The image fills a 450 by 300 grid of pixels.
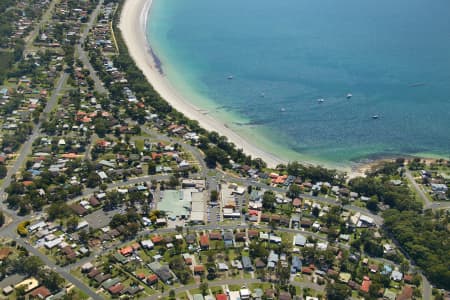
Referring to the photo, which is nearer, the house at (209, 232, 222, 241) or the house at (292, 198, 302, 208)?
the house at (209, 232, 222, 241)

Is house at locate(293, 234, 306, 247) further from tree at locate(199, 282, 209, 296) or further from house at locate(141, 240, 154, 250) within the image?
house at locate(141, 240, 154, 250)

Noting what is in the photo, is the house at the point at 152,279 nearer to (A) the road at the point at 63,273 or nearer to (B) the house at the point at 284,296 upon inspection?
(A) the road at the point at 63,273

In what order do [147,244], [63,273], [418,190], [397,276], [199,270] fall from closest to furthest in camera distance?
1. [63,273]
2. [199,270]
3. [397,276]
4. [147,244]
5. [418,190]

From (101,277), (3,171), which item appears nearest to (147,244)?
(101,277)

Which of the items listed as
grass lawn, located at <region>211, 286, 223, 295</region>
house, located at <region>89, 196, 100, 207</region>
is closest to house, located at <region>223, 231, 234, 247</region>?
grass lawn, located at <region>211, 286, 223, 295</region>

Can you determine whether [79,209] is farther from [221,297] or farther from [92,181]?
[221,297]

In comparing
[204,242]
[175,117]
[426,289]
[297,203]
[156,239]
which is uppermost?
[175,117]

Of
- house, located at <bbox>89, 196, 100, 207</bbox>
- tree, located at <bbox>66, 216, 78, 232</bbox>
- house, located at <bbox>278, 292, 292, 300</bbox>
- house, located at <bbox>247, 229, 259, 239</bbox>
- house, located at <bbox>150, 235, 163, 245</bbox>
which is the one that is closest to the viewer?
house, located at <bbox>278, 292, 292, 300</bbox>
